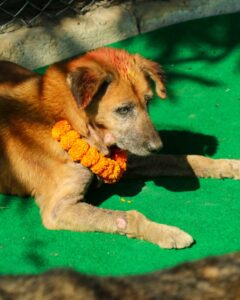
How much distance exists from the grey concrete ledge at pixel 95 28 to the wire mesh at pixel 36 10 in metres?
0.11

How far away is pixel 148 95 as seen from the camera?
4953 millimetres

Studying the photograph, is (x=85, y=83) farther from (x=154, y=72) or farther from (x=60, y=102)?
(x=154, y=72)

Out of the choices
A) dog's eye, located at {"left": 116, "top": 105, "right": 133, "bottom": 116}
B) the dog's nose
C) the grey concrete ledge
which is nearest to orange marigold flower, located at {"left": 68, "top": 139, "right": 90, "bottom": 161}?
dog's eye, located at {"left": 116, "top": 105, "right": 133, "bottom": 116}

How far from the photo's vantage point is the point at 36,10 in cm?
744

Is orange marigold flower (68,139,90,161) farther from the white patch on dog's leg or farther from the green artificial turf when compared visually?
the white patch on dog's leg

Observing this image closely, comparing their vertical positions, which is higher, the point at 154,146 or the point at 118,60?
the point at 118,60

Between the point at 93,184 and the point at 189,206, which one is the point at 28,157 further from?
the point at 189,206

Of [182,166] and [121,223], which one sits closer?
[121,223]

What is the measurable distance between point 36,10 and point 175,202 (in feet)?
10.9

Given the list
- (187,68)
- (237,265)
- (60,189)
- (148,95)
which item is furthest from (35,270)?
(187,68)

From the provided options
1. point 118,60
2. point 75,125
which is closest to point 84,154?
point 75,125

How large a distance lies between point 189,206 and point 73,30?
296 cm

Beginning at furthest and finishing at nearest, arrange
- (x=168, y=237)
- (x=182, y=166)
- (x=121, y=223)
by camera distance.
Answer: (x=182, y=166)
(x=121, y=223)
(x=168, y=237)

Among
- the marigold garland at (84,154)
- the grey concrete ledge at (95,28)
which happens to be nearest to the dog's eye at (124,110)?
the marigold garland at (84,154)
